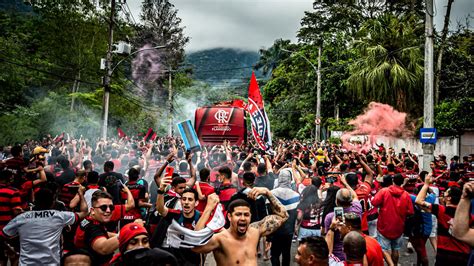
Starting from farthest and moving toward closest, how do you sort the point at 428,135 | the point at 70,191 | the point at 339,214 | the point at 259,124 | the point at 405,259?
the point at 259,124, the point at 428,135, the point at 405,259, the point at 70,191, the point at 339,214

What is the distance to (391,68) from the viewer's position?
79.5 ft

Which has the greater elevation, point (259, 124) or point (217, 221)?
point (259, 124)

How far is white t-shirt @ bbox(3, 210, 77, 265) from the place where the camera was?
13.3ft

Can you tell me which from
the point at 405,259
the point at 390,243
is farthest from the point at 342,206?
the point at 405,259

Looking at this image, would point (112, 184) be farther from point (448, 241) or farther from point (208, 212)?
point (448, 241)

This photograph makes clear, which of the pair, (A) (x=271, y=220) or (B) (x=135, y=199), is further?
(B) (x=135, y=199)

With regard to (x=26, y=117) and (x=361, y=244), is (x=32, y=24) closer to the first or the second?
(x=26, y=117)

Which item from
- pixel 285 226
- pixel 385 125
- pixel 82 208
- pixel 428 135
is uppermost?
pixel 385 125

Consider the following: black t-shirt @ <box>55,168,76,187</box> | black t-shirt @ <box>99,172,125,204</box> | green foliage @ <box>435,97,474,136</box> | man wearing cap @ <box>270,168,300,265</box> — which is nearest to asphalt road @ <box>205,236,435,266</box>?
man wearing cap @ <box>270,168,300,265</box>

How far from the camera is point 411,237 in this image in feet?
22.2

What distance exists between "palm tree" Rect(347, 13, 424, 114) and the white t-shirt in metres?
22.8

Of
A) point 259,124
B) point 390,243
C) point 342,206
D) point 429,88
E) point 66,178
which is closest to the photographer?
point 342,206

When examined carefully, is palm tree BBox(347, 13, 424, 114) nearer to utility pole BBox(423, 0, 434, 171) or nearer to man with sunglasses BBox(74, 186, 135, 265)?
utility pole BBox(423, 0, 434, 171)

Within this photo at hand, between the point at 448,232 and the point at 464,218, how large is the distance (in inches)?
64.7
